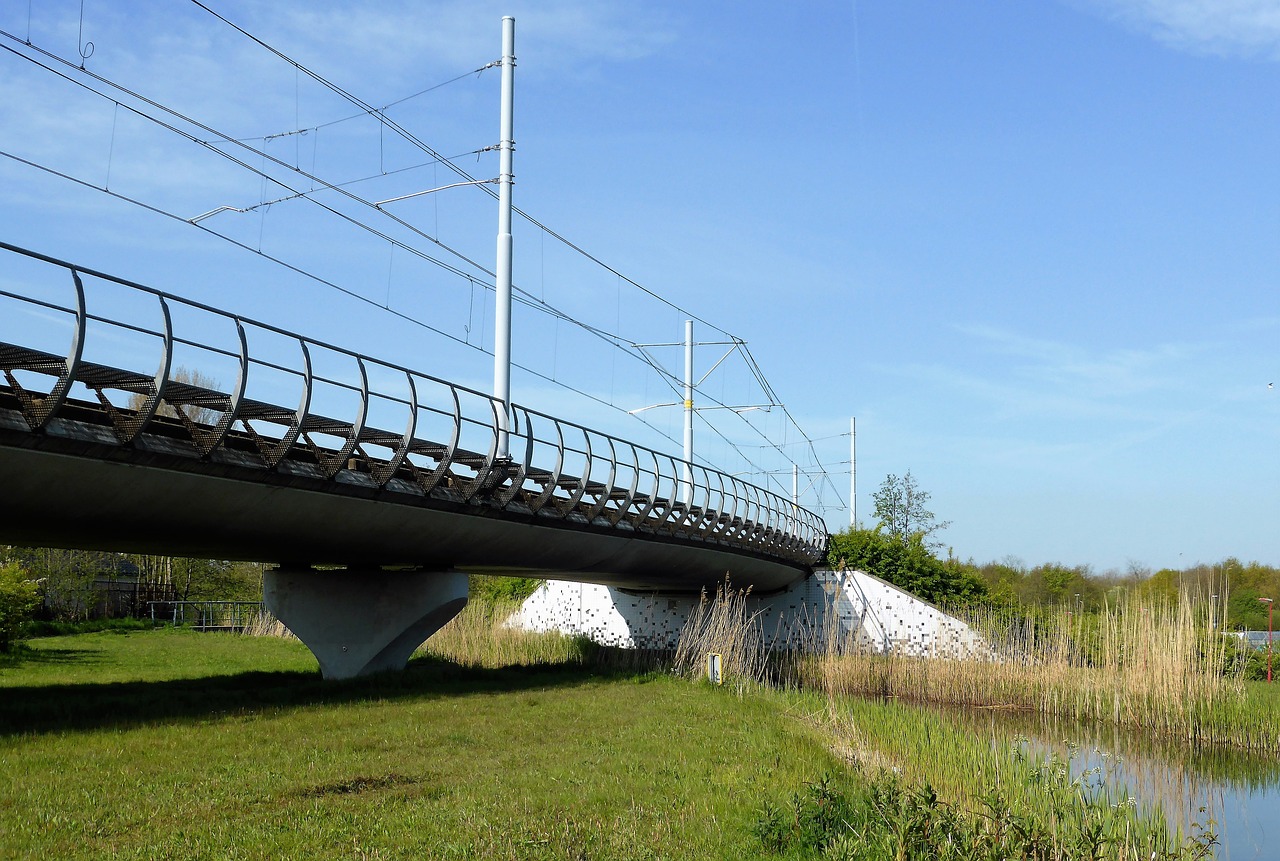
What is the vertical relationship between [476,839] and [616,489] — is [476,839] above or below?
below

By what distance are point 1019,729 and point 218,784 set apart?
47.4 ft

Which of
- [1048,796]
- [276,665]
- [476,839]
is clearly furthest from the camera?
[276,665]

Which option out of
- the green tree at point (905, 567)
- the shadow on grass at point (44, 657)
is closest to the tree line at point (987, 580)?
the green tree at point (905, 567)

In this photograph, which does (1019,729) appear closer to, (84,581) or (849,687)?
(849,687)

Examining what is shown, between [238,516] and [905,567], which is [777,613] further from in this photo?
[238,516]

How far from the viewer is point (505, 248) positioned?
2114cm

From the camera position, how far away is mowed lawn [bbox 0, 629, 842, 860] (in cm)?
829

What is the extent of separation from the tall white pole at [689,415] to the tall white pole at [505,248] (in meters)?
9.56

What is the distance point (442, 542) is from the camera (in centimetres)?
1988

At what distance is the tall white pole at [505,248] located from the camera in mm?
20250

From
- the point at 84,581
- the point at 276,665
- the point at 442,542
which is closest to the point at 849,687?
the point at 442,542

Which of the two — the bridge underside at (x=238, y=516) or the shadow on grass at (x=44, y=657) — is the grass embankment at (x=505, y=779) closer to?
the bridge underside at (x=238, y=516)

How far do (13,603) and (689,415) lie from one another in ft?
61.1

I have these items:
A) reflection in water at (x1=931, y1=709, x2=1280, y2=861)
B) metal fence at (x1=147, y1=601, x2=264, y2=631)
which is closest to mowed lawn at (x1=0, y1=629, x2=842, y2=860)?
reflection in water at (x1=931, y1=709, x2=1280, y2=861)
